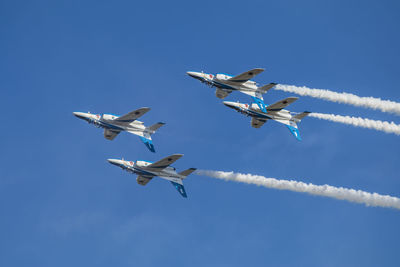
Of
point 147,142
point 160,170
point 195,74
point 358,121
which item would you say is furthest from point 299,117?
point 147,142

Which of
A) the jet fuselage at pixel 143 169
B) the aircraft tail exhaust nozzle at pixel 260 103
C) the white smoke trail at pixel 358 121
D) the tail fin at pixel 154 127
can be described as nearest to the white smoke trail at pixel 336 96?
the white smoke trail at pixel 358 121

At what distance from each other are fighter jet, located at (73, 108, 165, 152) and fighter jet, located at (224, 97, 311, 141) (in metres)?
12.8

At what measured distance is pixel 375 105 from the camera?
117 metres

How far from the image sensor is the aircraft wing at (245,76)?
4424 inches

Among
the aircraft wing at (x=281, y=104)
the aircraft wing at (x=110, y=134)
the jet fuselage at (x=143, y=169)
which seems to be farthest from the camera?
the aircraft wing at (x=110, y=134)

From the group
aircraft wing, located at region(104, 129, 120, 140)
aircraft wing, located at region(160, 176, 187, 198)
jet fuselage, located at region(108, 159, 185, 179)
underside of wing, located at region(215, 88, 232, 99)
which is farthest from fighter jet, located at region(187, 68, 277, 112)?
aircraft wing, located at region(160, 176, 187, 198)

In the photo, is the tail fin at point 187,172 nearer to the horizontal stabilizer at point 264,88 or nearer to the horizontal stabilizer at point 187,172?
the horizontal stabilizer at point 187,172

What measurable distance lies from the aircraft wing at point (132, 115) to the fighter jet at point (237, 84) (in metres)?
10.1

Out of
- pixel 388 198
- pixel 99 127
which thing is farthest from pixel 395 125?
pixel 99 127

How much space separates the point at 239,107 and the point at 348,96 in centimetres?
1850

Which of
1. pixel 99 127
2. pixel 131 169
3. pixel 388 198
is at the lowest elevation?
pixel 388 198

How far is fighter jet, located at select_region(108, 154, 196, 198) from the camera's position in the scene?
108 m

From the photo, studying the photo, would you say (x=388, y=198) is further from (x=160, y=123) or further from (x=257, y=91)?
(x=160, y=123)

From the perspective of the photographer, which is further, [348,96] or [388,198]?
[348,96]
